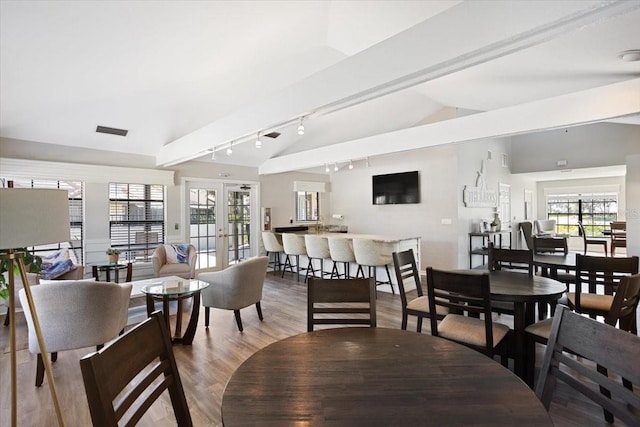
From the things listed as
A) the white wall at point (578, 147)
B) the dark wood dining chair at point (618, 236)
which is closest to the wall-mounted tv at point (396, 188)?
the white wall at point (578, 147)

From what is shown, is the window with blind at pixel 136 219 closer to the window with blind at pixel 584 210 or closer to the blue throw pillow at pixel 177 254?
the blue throw pillow at pixel 177 254

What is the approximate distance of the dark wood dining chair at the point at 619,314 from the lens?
213cm

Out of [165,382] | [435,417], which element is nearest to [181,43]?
[165,382]

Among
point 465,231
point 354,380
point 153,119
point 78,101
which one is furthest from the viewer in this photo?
point 465,231

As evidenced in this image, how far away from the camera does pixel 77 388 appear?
8.42ft

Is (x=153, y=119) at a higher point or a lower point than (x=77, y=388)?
higher

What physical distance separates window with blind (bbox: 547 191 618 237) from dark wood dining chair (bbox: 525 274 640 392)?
10.2 meters

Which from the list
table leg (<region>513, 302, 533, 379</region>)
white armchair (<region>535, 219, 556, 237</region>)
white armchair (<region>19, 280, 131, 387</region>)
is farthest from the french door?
white armchair (<region>535, 219, 556, 237</region>)

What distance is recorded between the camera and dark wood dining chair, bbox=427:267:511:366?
2.12 meters

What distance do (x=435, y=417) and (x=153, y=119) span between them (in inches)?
212

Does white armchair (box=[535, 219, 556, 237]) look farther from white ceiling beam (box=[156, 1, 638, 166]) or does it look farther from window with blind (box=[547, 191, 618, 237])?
white ceiling beam (box=[156, 1, 638, 166])

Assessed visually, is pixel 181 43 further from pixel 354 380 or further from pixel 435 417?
pixel 435 417

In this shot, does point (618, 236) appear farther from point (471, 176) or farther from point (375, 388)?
point (375, 388)

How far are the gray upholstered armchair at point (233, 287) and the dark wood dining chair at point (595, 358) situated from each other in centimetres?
298
